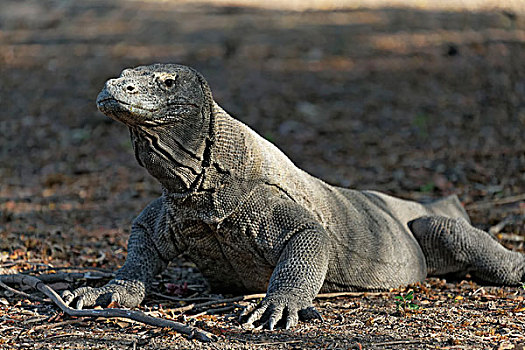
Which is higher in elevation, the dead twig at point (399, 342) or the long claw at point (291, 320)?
→ the dead twig at point (399, 342)

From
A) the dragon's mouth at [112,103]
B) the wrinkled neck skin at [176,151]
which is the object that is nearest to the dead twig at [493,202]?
the wrinkled neck skin at [176,151]

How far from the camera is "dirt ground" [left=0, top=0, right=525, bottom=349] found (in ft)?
14.4

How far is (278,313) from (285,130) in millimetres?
7645

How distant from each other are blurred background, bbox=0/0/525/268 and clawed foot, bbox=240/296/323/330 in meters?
2.34

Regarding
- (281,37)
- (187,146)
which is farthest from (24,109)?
(187,146)

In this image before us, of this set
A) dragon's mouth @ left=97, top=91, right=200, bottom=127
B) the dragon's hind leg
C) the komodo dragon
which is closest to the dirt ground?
the dragon's hind leg

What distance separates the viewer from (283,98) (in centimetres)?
1305

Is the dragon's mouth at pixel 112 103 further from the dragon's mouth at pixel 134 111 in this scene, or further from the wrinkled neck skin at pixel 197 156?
the wrinkled neck skin at pixel 197 156

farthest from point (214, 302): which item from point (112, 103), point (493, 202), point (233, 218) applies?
point (493, 202)

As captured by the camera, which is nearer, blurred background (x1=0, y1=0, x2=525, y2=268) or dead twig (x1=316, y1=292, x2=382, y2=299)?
dead twig (x1=316, y1=292, x2=382, y2=299)

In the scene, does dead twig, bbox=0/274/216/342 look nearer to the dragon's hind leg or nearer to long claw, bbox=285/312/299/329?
long claw, bbox=285/312/299/329

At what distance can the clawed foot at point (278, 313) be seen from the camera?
13.8 ft

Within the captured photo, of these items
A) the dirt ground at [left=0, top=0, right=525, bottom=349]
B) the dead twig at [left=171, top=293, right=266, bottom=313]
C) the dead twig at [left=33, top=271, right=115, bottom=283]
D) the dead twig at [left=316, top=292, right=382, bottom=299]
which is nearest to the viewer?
the dirt ground at [left=0, top=0, right=525, bottom=349]

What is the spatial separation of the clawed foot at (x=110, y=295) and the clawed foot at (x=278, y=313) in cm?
93
